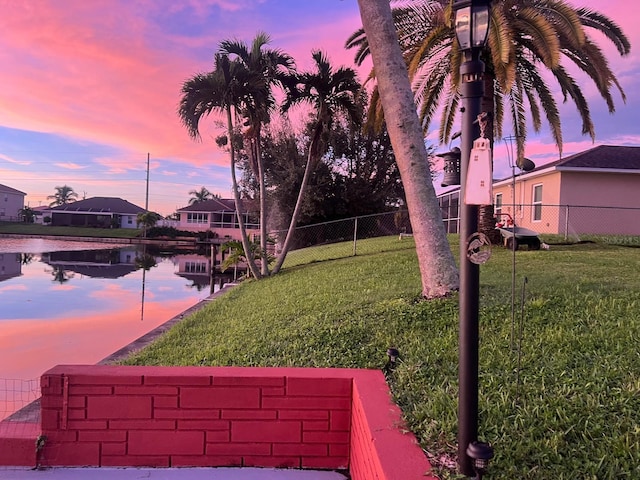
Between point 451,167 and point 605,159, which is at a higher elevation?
point 605,159

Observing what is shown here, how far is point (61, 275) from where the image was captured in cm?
1912

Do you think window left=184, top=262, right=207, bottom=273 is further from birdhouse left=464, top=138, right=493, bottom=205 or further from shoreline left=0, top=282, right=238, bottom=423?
birdhouse left=464, top=138, right=493, bottom=205

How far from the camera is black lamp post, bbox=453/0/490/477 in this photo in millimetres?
2469

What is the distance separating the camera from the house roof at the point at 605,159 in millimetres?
18500

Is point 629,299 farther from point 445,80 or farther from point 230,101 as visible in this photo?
point 230,101

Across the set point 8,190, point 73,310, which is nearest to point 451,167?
point 73,310

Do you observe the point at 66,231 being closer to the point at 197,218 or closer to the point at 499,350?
the point at 197,218

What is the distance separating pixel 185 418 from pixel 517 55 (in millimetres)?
11604

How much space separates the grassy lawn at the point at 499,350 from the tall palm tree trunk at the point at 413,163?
465 millimetres

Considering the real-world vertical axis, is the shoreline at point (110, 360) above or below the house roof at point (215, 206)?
below

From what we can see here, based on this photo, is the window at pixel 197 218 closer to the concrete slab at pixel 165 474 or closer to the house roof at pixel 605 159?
the house roof at pixel 605 159

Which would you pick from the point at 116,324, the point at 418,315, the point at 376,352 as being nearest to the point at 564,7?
the point at 418,315

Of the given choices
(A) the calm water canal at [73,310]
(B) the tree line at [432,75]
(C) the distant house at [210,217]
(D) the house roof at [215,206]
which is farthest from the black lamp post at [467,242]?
(D) the house roof at [215,206]

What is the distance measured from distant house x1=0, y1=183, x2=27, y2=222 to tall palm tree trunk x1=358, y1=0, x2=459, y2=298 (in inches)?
3155
